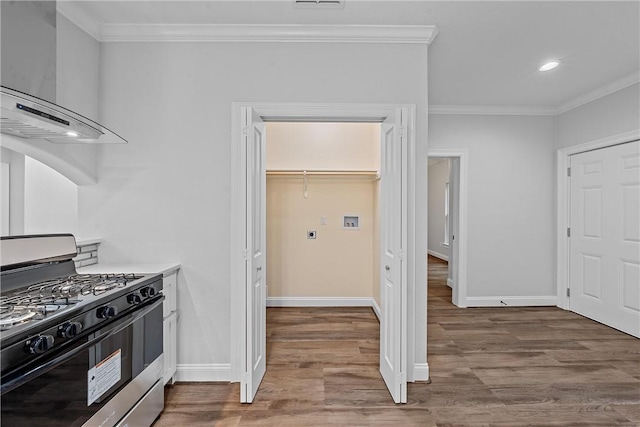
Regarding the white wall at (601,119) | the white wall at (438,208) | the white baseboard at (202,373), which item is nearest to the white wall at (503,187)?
the white wall at (601,119)

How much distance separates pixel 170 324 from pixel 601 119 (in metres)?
5.02

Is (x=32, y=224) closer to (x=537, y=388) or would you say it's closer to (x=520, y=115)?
(x=537, y=388)

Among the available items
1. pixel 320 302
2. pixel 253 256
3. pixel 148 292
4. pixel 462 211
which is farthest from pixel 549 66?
pixel 148 292

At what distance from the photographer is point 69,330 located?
1.42m

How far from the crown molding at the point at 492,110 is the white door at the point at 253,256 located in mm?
3002

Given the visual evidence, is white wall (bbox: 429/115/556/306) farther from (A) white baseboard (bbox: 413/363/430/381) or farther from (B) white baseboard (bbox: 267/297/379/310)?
(A) white baseboard (bbox: 413/363/430/381)

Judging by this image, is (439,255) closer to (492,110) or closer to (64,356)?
(492,110)

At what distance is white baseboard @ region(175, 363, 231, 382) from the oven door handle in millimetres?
855

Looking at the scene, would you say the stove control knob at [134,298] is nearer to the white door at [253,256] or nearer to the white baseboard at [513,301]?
the white door at [253,256]

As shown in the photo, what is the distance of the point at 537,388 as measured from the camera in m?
2.55

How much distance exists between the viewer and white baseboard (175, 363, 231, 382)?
2.62 meters

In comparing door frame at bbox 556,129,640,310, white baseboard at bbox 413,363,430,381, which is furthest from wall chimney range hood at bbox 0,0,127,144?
door frame at bbox 556,129,640,310

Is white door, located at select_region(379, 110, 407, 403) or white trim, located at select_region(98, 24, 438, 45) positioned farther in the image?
white trim, located at select_region(98, 24, 438, 45)

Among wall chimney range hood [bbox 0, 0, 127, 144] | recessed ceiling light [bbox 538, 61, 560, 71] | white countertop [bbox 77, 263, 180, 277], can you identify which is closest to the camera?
wall chimney range hood [bbox 0, 0, 127, 144]
